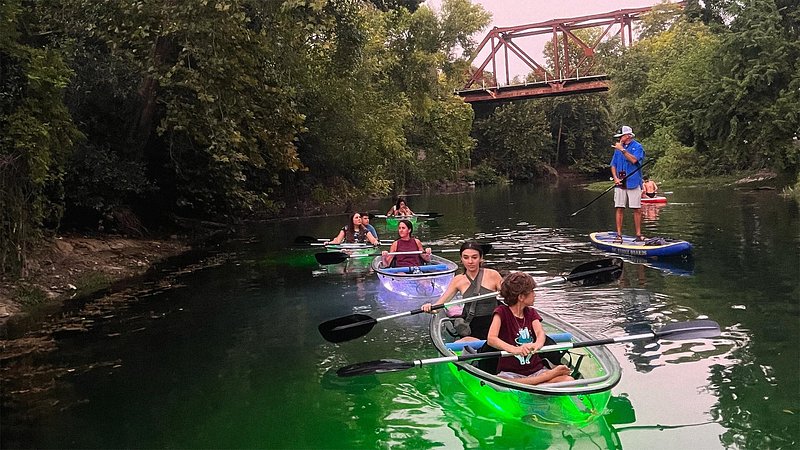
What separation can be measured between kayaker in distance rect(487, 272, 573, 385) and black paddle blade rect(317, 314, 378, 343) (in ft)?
5.69

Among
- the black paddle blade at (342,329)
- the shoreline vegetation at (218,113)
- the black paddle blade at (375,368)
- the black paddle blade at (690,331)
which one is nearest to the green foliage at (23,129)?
the shoreline vegetation at (218,113)

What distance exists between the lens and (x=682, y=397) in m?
5.64

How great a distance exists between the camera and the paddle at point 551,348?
18.0ft

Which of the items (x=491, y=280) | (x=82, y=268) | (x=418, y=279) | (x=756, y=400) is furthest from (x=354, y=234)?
(x=756, y=400)

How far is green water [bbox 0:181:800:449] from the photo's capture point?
17.2ft

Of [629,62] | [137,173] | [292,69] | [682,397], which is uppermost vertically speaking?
[629,62]

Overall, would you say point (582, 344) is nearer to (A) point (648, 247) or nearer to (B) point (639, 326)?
(B) point (639, 326)

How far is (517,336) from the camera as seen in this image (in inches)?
223

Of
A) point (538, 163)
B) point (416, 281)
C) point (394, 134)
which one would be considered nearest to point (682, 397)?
point (416, 281)

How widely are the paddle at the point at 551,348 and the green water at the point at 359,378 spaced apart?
0.36 metres

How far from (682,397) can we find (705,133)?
19285 millimetres

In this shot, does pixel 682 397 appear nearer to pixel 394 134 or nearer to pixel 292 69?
pixel 292 69

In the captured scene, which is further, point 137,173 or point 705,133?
point 705,133

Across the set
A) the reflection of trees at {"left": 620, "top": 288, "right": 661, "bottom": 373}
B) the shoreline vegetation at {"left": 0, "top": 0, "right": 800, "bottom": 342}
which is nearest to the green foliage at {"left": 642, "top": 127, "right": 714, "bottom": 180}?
the shoreline vegetation at {"left": 0, "top": 0, "right": 800, "bottom": 342}
